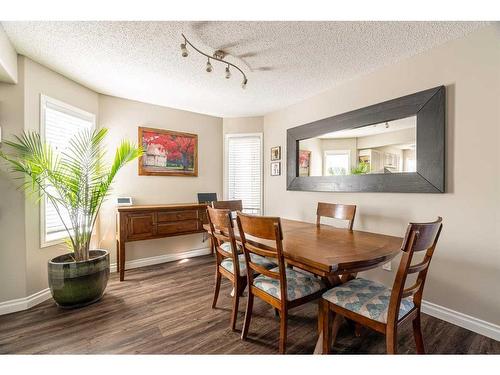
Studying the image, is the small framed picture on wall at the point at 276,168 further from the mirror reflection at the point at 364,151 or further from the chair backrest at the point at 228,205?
the chair backrest at the point at 228,205

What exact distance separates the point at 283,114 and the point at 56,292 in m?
3.40

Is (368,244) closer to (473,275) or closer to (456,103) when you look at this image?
(473,275)

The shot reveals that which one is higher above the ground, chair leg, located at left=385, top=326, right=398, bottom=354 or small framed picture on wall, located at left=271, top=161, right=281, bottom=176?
small framed picture on wall, located at left=271, top=161, right=281, bottom=176

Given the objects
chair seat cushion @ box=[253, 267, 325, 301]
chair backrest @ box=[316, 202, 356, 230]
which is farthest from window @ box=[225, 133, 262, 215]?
chair seat cushion @ box=[253, 267, 325, 301]

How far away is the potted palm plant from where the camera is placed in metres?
1.94

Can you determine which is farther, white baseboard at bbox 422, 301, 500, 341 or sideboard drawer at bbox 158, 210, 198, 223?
sideboard drawer at bbox 158, 210, 198, 223

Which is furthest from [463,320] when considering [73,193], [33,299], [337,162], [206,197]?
[33,299]

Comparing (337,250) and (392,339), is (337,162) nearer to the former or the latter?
(337,250)

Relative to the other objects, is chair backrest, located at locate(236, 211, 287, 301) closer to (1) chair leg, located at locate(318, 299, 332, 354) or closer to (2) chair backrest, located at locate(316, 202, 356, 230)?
(1) chair leg, located at locate(318, 299, 332, 354)

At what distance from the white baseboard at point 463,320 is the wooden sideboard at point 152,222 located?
2.66m

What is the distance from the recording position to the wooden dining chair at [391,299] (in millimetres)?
1056

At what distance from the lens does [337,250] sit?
1.35 metres

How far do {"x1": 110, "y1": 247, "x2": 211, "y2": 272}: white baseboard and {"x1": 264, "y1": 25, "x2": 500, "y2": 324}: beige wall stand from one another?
2596 mm
